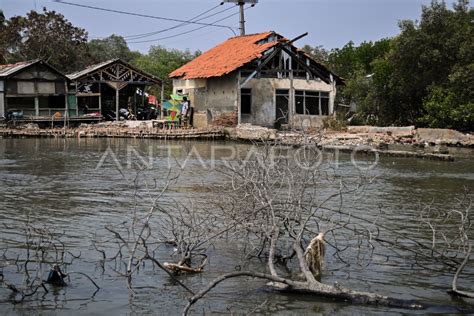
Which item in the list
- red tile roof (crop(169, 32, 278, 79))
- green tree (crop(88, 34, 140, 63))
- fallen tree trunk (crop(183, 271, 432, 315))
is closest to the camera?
fallen tree trunk (crop(183, 271, 432, 315))

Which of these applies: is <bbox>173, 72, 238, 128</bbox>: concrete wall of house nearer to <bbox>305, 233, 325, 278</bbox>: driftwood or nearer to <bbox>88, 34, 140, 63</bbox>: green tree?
<bbox>305, 233, 325, 278</bbox>: driftwood

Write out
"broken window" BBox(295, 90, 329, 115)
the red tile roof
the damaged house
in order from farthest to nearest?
"broken window" BBox(295, 90, 329, 115) < the damaged house < the red tile roof

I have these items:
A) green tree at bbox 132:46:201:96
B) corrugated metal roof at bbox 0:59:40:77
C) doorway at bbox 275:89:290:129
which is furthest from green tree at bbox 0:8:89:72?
doorway at bbox 275:89:290:129

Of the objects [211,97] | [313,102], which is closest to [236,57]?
[211,97]

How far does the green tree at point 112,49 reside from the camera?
2958 inches

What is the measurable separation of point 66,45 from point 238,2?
15762mm

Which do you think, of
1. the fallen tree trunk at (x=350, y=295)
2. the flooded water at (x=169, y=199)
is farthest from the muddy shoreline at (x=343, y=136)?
the fallen tree trunk at (x=350, y=295)

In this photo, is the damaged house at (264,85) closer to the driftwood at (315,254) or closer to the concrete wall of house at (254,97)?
the concrete wall of house at (254,97)

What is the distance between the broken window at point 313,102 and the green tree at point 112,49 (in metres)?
41.4

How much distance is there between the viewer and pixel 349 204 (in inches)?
550

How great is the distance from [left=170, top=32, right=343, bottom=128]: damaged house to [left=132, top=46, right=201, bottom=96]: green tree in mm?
15837

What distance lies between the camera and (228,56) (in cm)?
3625

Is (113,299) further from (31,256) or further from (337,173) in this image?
(337,173)

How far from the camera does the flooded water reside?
25.1 ft
